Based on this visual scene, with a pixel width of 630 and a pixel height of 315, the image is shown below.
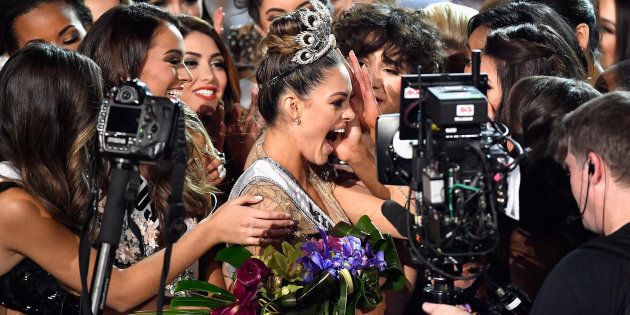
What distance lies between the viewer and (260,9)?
5.63 metres

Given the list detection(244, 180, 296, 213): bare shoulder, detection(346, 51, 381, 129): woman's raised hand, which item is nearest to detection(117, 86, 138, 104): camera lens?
detection(244, 180, 296, 213): bare shoulder

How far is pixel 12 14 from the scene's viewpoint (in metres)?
4.34

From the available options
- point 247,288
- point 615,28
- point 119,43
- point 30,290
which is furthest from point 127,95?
point 615,28

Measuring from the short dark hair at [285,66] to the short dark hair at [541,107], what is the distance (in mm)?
704

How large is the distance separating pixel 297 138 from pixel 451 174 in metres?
1.26

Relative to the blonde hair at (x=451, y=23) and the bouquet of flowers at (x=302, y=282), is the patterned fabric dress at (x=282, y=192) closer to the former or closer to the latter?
the bouquet of flowers at (x=302, y=282)

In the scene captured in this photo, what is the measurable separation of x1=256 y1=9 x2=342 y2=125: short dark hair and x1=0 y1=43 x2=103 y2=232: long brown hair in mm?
724

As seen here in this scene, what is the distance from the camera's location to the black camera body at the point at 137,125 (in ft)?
7.45

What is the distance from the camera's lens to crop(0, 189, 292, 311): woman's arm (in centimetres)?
288

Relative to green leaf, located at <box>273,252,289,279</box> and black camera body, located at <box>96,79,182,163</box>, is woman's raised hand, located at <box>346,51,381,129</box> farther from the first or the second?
black camera body, located at <box>96,79,182,163</box>

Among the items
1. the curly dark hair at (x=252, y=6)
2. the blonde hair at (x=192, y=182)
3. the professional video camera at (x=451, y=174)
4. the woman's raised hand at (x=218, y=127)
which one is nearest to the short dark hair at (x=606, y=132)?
the professional video camera at (x=451, y=174)

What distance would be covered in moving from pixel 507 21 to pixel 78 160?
2265mm

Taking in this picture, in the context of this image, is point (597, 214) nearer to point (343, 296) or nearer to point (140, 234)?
point (343, 296)

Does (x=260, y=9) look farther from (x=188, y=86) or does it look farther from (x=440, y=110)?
(x=440, y=110)
